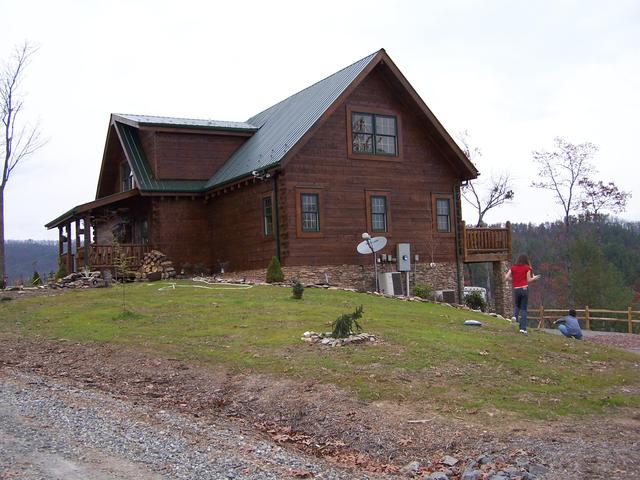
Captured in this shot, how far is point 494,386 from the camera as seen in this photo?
1017 centimetres

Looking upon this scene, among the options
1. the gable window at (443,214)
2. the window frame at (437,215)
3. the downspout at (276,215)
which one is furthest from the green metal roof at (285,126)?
the gable window at (443,214)

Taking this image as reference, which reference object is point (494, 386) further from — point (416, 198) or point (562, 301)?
point (562, 301)

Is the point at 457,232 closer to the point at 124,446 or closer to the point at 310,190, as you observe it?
the point at 310,190

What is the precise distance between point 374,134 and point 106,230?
1471cm

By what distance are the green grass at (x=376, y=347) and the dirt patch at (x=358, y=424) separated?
375 mm

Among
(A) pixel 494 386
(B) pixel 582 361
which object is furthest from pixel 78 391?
(B) pixel 582 361

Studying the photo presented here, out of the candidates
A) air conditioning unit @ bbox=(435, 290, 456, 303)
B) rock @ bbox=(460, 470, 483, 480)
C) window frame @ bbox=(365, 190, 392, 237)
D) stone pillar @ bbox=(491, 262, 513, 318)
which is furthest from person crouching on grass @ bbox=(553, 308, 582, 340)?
stone pillar @ bbox=(491, 262, 513, 318)

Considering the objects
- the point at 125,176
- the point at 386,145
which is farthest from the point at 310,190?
the point at 125,176

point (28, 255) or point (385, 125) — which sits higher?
point (385, 125)

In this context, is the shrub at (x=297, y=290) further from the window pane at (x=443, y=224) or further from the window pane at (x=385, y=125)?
the window pane at (x=443, y=224)

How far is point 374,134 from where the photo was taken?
25.7 m

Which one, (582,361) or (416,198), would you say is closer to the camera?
(582,361)

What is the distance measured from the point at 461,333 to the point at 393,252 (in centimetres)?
1140

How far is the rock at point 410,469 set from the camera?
7.65 meters
